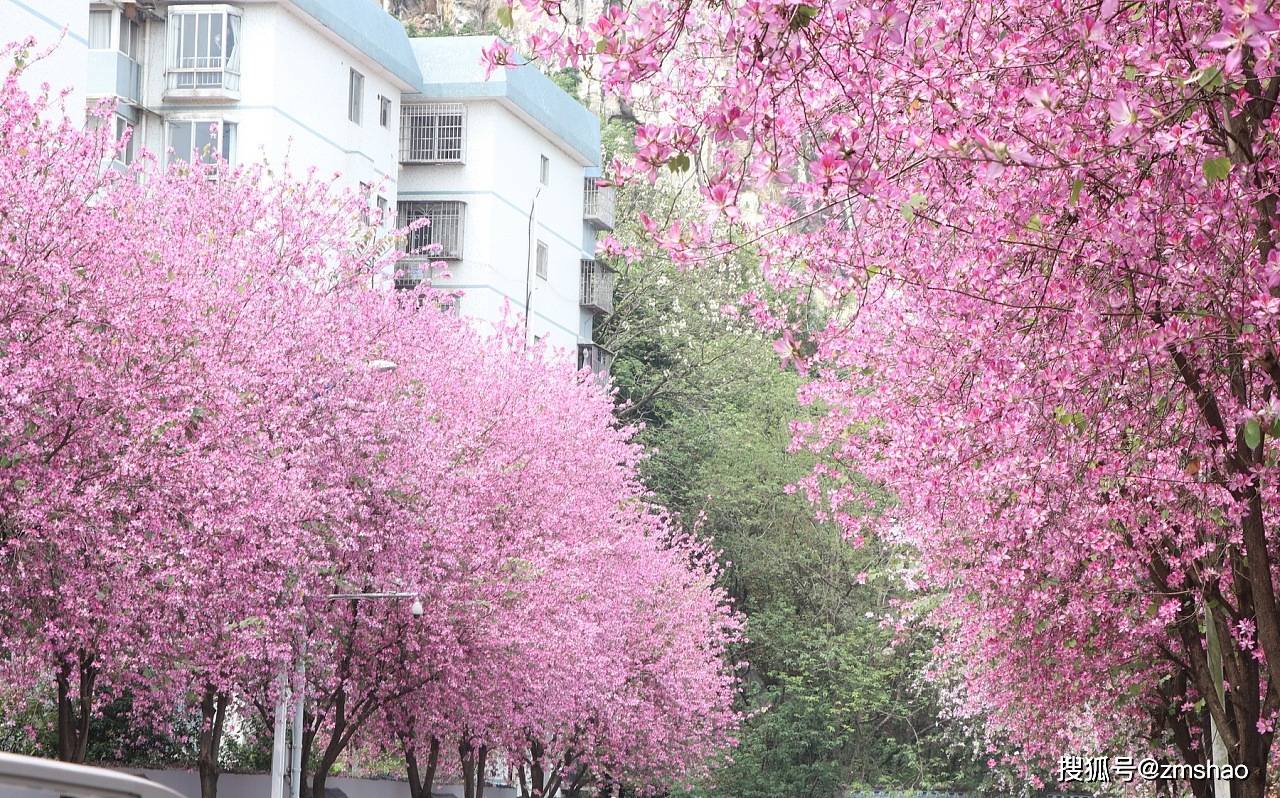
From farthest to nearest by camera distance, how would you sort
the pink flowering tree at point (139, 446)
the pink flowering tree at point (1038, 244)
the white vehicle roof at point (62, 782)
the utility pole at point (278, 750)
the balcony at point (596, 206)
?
the balcony at point (596, 206), the utility pole at point (278, 750), the pink flowering tree at point (139, 446), the pink flowering tree at point (1038, 244), the white vehicle roof at point (62, 782)

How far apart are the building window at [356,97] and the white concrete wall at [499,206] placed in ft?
16.1

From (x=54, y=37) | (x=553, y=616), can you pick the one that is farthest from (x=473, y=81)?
(x=553, y=616)

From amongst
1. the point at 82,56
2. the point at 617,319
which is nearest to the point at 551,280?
the point at 617,319

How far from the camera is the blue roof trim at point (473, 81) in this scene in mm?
51844

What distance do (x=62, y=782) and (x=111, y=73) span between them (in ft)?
134

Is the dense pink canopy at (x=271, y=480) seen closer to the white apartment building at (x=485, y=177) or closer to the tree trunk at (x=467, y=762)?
the tree trunk at (x=467, y=762)

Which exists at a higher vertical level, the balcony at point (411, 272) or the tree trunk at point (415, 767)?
the balcony at point (411, 272)

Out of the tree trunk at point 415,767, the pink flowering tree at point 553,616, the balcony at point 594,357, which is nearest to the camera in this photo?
the pink flowering tree at point 553,616

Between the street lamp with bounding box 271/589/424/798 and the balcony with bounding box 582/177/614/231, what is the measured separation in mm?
34443

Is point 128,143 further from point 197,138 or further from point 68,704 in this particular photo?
point 68,704

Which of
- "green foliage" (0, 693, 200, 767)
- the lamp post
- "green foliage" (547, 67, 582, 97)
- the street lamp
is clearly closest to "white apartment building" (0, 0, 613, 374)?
the lamp post

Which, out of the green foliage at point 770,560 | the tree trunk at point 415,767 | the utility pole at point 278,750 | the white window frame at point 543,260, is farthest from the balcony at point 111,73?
the utility pole at point 278,750

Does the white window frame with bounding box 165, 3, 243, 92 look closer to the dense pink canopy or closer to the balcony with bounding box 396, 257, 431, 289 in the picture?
the balcony with bounding box 396, 257, 431, 289

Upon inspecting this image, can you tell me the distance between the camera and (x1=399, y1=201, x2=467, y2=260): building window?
51.6 m
